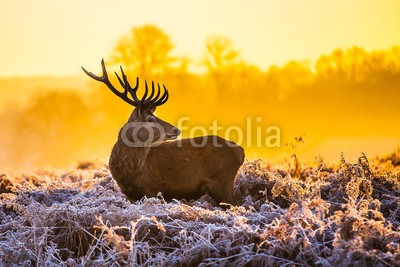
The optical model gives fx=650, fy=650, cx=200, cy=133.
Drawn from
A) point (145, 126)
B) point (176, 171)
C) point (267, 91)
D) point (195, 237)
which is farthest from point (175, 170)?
point (267, 91)

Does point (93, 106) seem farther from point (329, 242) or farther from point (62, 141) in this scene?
point (329, 242)

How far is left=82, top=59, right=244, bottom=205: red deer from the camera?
9.26 meters

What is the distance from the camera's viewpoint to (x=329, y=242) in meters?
6.09

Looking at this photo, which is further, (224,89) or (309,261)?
(224,89)

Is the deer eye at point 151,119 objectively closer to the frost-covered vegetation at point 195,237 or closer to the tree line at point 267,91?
the frost-covered vegetation at point 195,237

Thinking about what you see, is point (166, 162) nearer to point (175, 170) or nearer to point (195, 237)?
point (175, 170)

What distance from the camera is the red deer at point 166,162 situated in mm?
9258

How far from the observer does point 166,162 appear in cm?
938

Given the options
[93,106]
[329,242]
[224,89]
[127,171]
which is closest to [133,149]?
[127,171]

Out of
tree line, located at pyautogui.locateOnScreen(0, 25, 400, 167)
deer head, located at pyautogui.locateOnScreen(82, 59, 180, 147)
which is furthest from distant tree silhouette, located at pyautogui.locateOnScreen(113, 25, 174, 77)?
deer head, located at pyautogui.locateOnScreen(82, 59, 180, 147)

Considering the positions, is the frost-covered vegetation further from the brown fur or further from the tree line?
the tree line

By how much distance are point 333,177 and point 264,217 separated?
12.4 ft

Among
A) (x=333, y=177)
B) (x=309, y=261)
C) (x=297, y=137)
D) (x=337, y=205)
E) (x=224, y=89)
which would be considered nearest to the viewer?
(x=309, y=261)

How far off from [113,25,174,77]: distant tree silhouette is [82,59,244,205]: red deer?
2002 centimetres
